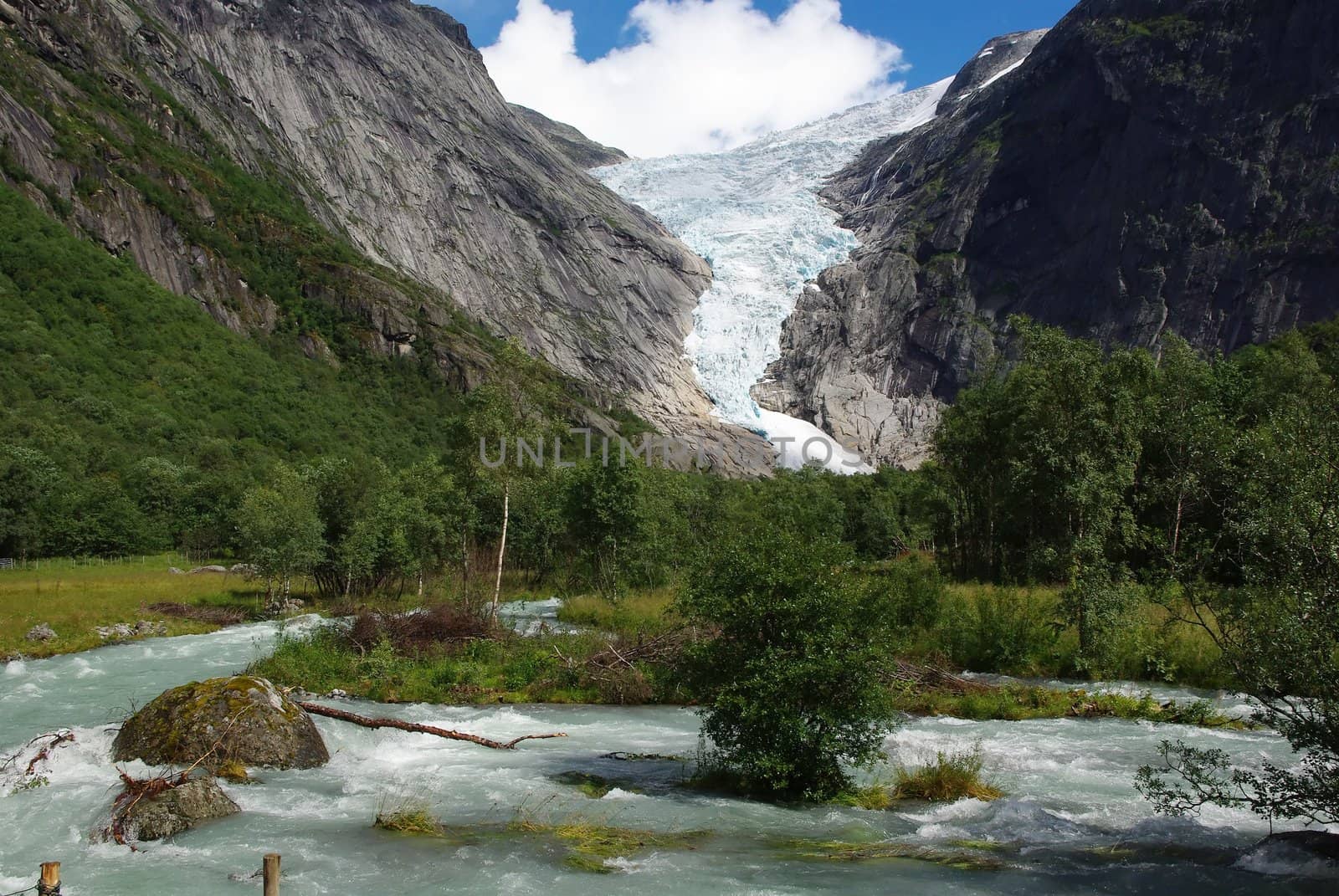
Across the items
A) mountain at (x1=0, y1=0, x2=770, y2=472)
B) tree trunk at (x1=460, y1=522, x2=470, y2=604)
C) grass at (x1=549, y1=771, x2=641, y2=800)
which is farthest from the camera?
mountain at (x1=0, y1=0, x2=770, y2=472)

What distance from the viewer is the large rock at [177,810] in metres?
10.2

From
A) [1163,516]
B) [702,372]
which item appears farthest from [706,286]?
[1163,516]

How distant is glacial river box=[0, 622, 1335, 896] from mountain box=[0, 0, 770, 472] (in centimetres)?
9848

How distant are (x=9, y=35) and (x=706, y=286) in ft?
322

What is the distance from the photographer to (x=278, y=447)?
8294 centimetres

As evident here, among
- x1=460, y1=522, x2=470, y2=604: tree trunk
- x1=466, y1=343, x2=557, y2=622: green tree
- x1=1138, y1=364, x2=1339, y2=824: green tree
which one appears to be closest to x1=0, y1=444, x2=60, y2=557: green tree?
x1=460, y1=522, x2=470, y2=604: tree trunk

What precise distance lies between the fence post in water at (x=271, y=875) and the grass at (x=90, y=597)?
21.9 meters

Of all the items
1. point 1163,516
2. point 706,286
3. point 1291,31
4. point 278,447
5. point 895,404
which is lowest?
point 1163,516

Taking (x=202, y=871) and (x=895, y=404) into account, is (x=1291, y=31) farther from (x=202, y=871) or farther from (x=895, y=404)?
(x=202, y=871)

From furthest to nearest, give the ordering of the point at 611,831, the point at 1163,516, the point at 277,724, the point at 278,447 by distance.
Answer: the point at 278,447 < the point at 1163,516 < the point at 277,724 < the point at 611,831

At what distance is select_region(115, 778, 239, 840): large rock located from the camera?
10.2 meters

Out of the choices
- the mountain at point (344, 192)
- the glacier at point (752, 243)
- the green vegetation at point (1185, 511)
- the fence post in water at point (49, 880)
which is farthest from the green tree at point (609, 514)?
the glacier at point (752, 243)

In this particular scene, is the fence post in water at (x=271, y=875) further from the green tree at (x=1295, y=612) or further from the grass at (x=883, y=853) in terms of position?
the green tree at (x=1295, y=612)

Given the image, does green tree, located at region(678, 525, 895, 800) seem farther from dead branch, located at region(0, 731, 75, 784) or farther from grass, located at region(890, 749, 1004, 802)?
dead branch, located at region(0, 731, 75, 784)
